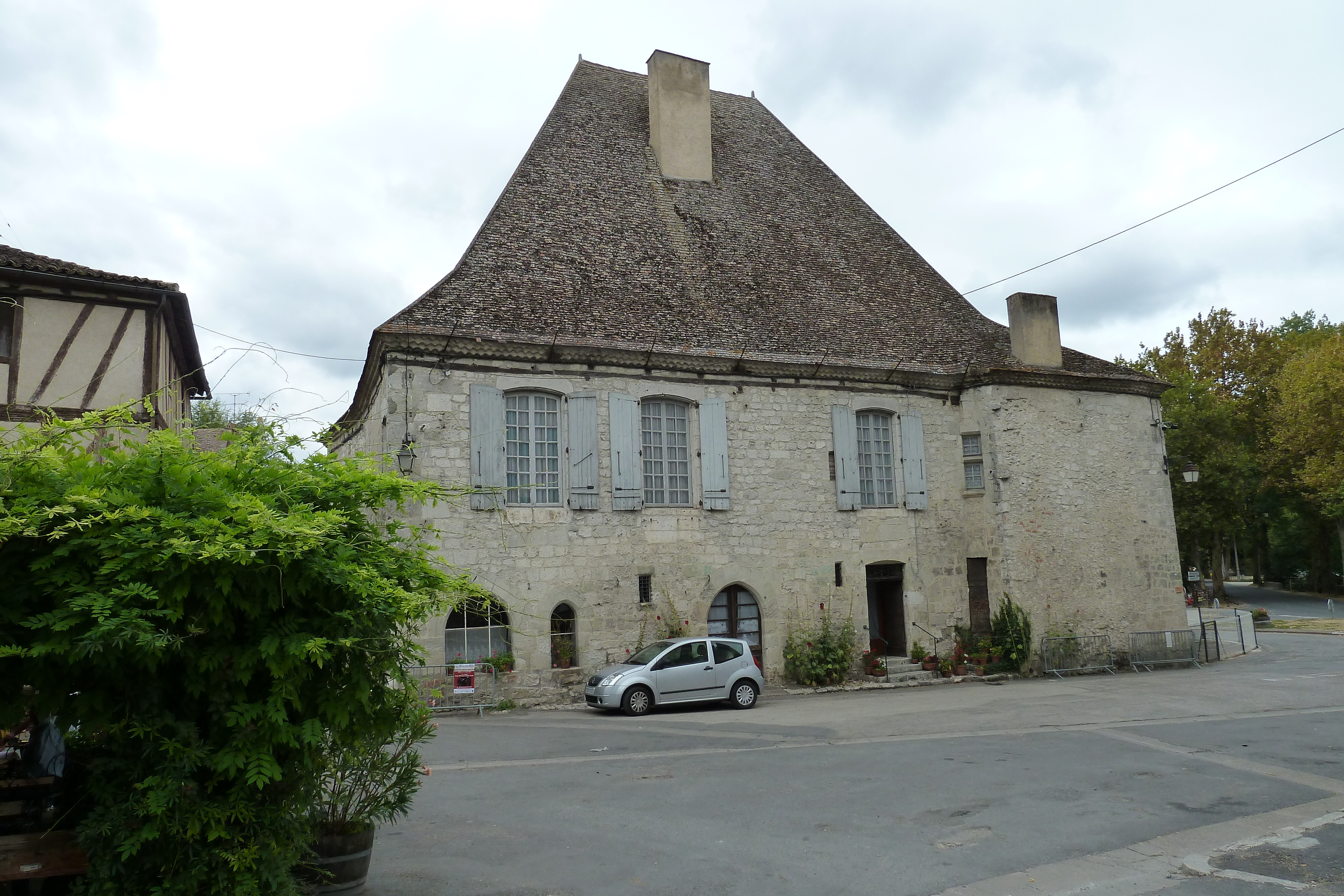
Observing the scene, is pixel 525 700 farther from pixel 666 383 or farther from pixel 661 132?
pixel 661 132

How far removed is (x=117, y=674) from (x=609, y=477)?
467 inches

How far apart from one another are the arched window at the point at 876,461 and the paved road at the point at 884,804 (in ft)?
17.5

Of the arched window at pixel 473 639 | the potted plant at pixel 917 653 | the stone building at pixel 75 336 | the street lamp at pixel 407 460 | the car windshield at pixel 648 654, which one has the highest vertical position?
the stone building at pixel 75 336

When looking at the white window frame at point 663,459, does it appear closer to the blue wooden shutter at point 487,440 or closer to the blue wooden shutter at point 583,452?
the blue wooden shutter at point 583,452

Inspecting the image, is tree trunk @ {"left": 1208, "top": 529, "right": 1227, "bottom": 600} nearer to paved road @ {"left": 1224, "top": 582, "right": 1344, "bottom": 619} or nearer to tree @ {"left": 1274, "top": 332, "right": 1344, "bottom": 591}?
paved road @ {"left": 1224, "top": 582, "right": 1344, "bottom": 619}

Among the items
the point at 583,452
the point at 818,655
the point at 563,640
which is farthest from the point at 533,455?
the point at 818,655

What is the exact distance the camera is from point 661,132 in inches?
782

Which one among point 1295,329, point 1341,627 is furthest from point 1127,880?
point 1295,329

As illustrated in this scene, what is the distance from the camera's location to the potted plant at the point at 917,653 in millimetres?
17922

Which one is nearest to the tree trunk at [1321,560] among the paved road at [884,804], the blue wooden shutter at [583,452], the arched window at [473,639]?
the paved road at [884,804]

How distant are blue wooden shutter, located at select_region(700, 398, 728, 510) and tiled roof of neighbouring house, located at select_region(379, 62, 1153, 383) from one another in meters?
1.08

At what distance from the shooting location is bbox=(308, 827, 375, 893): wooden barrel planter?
207 inches

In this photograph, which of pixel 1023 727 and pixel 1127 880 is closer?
pixel 1127 880

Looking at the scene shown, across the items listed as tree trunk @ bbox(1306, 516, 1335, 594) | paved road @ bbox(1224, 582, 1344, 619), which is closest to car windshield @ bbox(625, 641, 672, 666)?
paved road @ bbox(1224, 582, 1344, 619)
